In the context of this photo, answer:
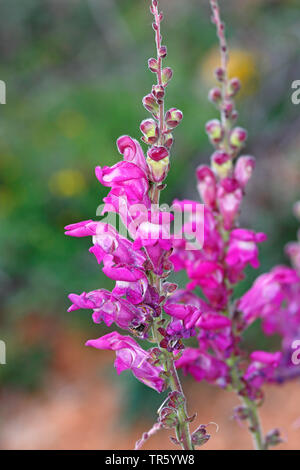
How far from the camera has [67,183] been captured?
66.1 inches

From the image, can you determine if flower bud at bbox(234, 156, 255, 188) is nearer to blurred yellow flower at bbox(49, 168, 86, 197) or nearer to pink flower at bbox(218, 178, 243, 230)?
pink flower at bbox(218, 178, 243, 230)

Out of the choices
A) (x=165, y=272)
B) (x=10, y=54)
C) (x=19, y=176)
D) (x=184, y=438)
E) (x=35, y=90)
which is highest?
(x=10, y=54)

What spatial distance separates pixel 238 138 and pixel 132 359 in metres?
0.25

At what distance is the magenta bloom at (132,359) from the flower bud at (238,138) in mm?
235

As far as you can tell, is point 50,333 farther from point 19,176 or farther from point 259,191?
point 259,191

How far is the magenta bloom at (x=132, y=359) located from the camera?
1.48 ft

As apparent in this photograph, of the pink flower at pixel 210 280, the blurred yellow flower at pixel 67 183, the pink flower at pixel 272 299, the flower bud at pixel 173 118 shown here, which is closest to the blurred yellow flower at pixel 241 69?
the blurred yellow flower at pixel 67 183

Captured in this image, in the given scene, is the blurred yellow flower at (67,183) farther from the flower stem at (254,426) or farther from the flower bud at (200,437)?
the flower bud at (200,437)

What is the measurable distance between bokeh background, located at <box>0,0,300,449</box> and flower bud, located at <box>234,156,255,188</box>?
0.76 m

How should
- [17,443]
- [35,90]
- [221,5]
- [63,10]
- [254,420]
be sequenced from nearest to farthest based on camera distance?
[254,420]
[17,443]
[35,90]
[221,5]
[63,10]

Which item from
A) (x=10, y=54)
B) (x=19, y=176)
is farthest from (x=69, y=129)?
(x=10, y=54)

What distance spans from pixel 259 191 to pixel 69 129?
0.65 meters

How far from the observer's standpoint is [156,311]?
416 millimetres

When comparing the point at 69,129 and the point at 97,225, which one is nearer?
the point at 97,225
